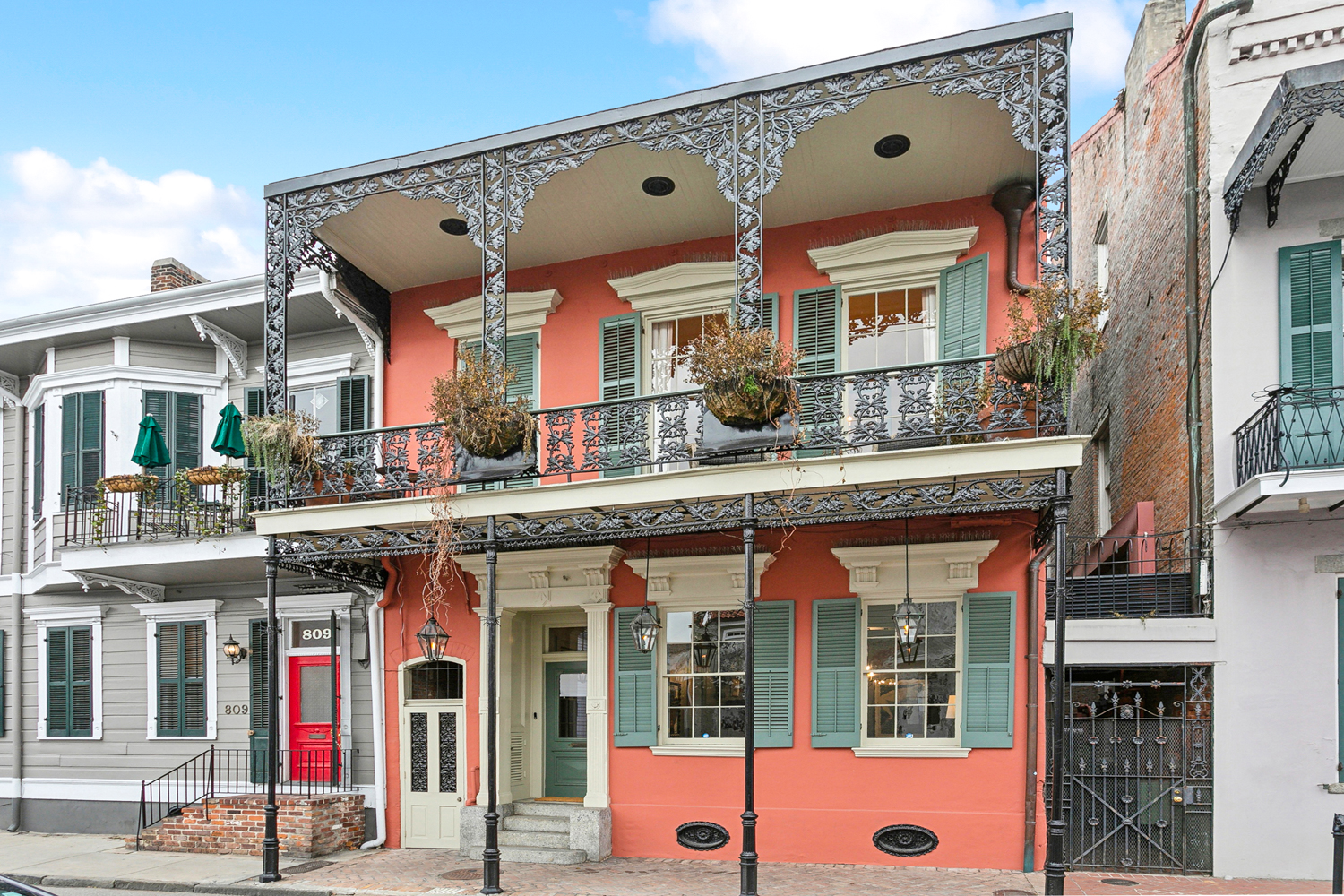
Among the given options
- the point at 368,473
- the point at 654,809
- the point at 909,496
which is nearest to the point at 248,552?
the point at 368,473

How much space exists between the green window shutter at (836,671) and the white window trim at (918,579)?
0.36 feet

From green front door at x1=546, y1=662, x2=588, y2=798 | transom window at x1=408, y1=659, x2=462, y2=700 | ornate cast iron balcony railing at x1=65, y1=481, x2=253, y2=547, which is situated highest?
ornate cast iron balcony railing at x1=65, y1=481, x2=253, y2=547

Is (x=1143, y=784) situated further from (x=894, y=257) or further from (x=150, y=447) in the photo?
(x=150, y=447)

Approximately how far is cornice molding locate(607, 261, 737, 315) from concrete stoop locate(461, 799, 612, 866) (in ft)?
18.6

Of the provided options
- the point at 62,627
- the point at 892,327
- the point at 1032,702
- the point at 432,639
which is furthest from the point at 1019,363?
the point at 62,627

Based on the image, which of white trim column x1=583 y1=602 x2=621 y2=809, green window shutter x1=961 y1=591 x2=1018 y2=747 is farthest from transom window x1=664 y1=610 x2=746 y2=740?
green window shutter x1=961 y1=591 x2=1018 y2=747

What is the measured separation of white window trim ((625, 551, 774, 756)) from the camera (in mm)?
10625

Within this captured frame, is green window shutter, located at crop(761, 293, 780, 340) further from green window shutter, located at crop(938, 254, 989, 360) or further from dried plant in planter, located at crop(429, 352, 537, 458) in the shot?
dried plant in planter, located at crop(429, 352, 537, 458)

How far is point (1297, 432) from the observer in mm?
8680

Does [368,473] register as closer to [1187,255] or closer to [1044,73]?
[1044,73]

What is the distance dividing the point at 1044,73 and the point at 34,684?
1481 centimetres

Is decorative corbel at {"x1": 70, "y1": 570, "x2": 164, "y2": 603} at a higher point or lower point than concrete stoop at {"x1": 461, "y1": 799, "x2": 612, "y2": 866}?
higher

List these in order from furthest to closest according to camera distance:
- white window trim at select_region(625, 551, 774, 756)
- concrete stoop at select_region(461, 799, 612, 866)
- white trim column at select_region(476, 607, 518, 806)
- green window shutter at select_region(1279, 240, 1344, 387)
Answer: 1. white trim column at select_region(476, 607, 518, 806)
2. white window trim at select_region(625, 551, 774, 756)
3. concrete stoop at select_region(461, 799, 612, 866)
4. green window shutter at select_region(1279, 240, 1344, 387)

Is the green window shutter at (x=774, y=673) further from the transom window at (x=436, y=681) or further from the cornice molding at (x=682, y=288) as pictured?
the transom window at (x=436, y=681)
